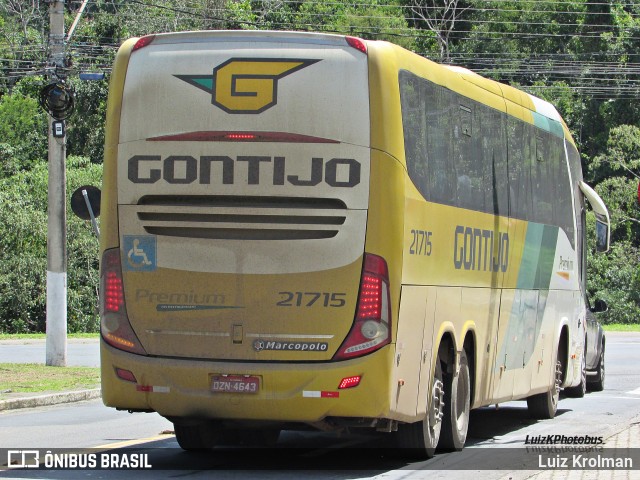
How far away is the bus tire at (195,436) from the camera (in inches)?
495

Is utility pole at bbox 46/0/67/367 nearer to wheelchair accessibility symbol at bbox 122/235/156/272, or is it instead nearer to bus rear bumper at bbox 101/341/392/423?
wheelchair accessibility symbol at bbox 122/235/156/272

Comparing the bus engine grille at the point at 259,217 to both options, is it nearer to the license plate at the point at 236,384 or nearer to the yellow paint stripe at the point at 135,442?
the license plate at the point at 236,384

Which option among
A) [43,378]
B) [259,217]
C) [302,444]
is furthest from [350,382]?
[43,378]

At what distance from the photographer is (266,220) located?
11.0 metres

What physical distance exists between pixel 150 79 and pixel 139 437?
442cm

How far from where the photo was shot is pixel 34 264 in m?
50.5

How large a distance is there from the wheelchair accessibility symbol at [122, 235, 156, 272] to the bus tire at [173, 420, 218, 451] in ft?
6.41

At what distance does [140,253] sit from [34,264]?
133 ft

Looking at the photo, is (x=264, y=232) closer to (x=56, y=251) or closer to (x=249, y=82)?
(x=249, y=82)

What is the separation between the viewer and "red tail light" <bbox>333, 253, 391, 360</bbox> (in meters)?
10.8

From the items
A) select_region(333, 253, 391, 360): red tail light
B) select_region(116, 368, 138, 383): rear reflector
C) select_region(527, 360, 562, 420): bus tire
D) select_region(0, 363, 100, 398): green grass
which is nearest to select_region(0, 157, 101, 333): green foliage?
select_region(0, 363, 100, 398): green grass

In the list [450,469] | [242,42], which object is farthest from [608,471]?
[242,42]

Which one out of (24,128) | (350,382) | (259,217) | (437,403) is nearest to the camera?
(350,382)

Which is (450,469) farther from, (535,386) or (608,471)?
(535,386)
